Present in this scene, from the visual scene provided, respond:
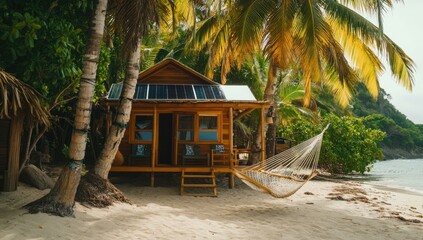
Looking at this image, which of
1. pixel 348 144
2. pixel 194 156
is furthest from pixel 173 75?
pixel 348 144

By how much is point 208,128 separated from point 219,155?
2.75 feet

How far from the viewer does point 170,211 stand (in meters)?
6.43

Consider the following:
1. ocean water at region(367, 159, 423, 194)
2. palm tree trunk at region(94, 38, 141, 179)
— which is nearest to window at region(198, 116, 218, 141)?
palm tree trunk at region(94, 38, 141, 179)

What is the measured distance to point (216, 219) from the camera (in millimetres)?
6027

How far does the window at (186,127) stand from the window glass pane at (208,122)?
0.28 m

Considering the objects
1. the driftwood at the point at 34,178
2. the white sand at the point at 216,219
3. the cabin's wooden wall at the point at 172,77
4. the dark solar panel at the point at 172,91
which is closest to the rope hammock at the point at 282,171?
the white sand at the point at 216,219

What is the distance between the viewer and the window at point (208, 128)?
31.8 ft

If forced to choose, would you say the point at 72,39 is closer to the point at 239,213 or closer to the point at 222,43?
the point at 239,213

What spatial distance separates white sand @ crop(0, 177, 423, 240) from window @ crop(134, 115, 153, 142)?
1531 mm

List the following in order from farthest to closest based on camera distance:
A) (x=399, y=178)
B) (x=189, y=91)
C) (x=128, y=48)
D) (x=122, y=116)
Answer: (x=399, y=178) → (x=189, y=91) → (x=122, y=116) → (x=128, y=48)

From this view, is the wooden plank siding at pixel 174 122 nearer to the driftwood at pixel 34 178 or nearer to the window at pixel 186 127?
the window at pixel 186 127

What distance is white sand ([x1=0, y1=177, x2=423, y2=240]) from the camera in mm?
4594

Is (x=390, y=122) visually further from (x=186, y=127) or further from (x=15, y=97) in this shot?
(x=15, y=97)

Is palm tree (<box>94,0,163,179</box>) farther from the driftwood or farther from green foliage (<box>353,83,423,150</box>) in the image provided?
green foliage (<box>353,83,423,150</box>)
